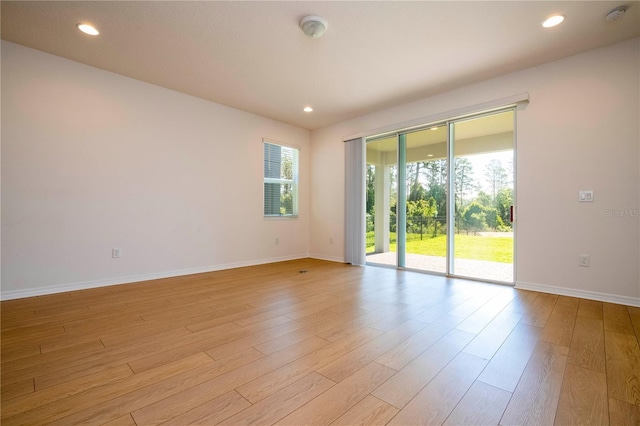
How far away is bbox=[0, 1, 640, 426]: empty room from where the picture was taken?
148cm

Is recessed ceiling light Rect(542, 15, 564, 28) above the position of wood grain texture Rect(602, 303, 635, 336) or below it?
above

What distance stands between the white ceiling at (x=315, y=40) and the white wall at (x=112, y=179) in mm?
327

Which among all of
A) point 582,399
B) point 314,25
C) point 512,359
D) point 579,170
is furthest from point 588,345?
point 314,25

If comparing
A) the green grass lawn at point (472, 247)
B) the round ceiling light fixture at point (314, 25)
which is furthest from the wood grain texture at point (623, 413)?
the round ceiling light fixture at point (314, 25)

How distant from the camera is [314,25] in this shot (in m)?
2.52

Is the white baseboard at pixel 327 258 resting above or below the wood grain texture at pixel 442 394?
above

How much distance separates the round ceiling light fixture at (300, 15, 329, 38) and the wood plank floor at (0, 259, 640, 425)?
2592 millimetres

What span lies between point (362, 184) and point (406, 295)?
8.04 feet

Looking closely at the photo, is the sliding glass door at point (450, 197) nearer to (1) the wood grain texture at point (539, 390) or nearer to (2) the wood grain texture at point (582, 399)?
(1) the wood grain texture at point (539, 390)

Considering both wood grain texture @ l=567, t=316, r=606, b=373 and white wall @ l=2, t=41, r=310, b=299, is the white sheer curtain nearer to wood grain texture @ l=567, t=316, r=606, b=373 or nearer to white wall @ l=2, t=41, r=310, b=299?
white wall @ l=2, t=41, r=310, b=299

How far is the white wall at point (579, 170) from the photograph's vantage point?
2.77 m

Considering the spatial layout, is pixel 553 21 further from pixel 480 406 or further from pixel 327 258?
pixel 327 258

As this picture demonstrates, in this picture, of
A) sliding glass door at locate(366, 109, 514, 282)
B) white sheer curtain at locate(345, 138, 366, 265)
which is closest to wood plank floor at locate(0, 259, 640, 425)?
sliding glass door at locate(366, 109, 514, 282)

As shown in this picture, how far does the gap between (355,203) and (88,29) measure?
4.08m
